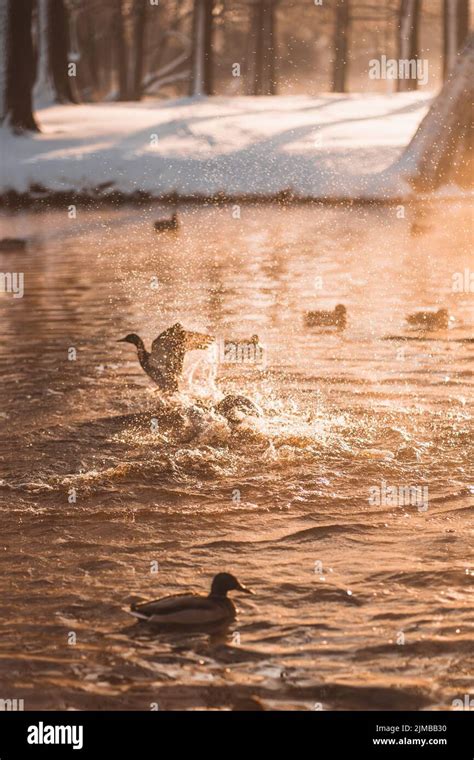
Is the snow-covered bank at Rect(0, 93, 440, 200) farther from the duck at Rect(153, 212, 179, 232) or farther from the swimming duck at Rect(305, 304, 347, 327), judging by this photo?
the swimming duck at Rect(305, 304, 347, 327)

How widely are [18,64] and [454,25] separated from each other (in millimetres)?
15740

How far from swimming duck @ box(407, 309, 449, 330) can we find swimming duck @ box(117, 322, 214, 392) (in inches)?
146

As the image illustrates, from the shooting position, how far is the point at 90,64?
57.7 meters

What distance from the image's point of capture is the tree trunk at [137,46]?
45719mm

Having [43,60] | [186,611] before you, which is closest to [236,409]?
[186,611]

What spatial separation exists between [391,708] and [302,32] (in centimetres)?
7325

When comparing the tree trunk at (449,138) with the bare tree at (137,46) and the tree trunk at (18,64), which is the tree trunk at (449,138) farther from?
the bare tree at (137,46)

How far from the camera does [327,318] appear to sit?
15.0m

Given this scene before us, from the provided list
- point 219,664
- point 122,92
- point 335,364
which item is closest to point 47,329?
point 335,364

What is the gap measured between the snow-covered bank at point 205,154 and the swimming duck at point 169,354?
58.6ft

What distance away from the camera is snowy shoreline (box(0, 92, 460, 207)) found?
29570 millimetres

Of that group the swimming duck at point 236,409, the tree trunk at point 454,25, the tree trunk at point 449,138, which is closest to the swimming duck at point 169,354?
the swimming duck at point 236,409

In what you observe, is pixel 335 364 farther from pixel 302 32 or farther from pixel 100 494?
pixel 302 32

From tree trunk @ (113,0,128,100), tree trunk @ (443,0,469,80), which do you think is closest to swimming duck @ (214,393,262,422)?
tree trunk @ (443,0,469,80)
